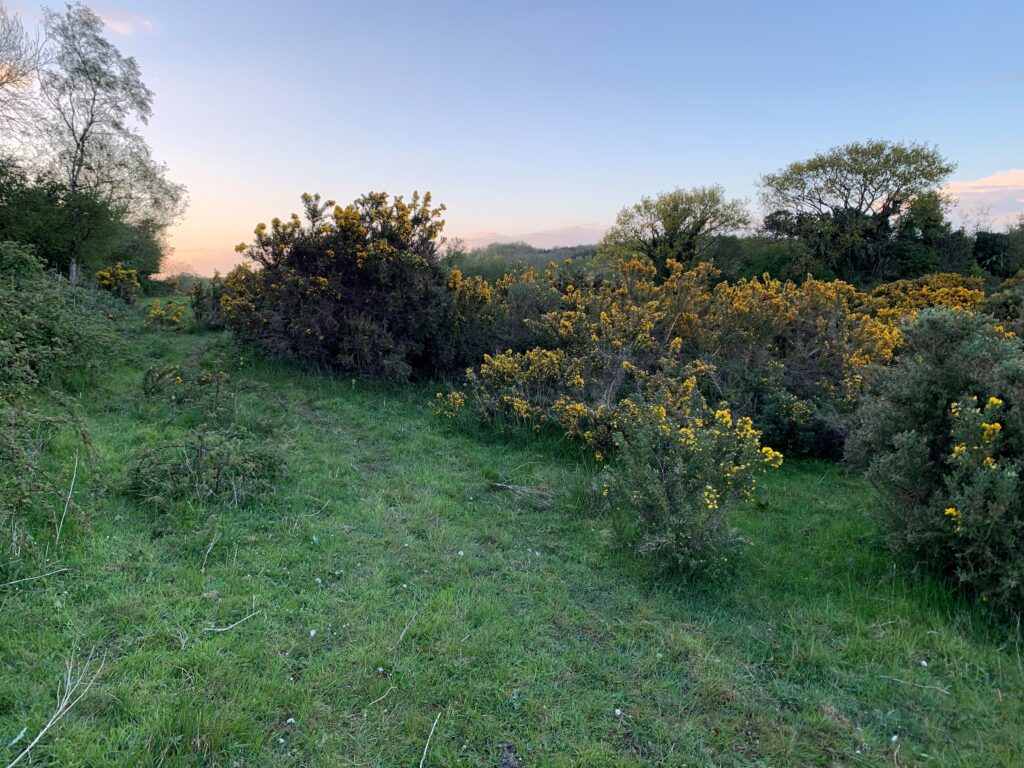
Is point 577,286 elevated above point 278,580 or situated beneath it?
elevated above

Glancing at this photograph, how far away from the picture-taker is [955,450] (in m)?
2.88

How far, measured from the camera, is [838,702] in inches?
91.0

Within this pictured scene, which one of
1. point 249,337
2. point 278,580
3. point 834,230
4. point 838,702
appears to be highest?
point 834,230

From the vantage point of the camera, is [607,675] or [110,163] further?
[110,163]

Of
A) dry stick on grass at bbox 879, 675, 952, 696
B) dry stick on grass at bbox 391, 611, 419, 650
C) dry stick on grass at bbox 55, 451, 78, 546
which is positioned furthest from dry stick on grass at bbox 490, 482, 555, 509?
dry stick on grass at bbox 55, 451, 78, 546

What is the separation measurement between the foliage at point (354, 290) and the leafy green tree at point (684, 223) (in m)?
14.0

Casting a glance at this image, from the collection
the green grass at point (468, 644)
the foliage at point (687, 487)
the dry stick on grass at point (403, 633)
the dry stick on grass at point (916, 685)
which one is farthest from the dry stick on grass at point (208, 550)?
the dry stick on grass at point (916, 685)

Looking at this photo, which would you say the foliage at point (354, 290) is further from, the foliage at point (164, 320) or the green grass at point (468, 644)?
the green grass at point (468, 644)

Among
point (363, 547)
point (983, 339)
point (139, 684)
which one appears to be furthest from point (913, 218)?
point (139, 684)

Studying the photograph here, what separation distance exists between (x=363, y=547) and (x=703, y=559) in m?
1.98

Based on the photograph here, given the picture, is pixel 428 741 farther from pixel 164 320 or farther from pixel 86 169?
pixel 86 169

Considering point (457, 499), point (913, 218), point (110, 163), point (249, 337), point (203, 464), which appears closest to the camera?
point (203, 464)

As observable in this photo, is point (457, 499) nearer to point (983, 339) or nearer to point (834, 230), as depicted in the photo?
point (983, 339)

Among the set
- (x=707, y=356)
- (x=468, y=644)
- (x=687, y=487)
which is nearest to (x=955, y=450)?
(x=687, y=487)
